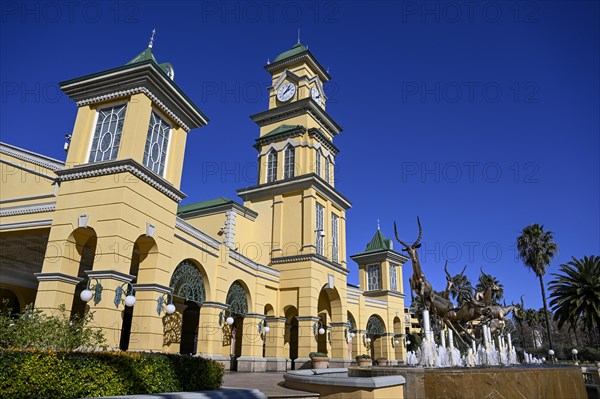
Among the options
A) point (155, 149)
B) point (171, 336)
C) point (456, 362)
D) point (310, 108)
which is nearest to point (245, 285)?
point (171, 336)

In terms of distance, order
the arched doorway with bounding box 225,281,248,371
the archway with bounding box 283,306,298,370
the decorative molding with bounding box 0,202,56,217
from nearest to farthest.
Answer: the decorative molding with bounding box 0,202,56,217 → the arched doorway with bounding box 225,281,248,371 → the archway with bounding box 283,306,298,370

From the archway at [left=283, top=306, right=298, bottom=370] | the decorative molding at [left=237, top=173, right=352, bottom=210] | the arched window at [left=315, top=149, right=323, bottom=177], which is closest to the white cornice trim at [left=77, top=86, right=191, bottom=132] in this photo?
the decorative molding at [left=237, top=173, right=352, bottom=210]

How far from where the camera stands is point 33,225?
16.1 m

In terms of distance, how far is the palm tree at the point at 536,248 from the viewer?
44531 millimetres

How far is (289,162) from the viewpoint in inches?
1205

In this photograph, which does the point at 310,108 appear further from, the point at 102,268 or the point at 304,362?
the point at 102,268

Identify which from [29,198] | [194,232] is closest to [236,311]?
[194,232]

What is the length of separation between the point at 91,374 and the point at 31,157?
12771 mm

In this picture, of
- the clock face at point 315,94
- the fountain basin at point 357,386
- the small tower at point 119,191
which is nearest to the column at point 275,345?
the small tower at point 119,191

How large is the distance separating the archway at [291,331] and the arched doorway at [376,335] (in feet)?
33.6

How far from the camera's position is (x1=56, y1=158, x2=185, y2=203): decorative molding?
1512cm

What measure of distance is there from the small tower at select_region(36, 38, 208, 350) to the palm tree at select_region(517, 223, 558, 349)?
1629 inches

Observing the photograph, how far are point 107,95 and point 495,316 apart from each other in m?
21.3

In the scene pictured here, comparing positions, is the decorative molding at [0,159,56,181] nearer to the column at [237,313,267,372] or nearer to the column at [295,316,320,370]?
the column at [237,313,267,372]
